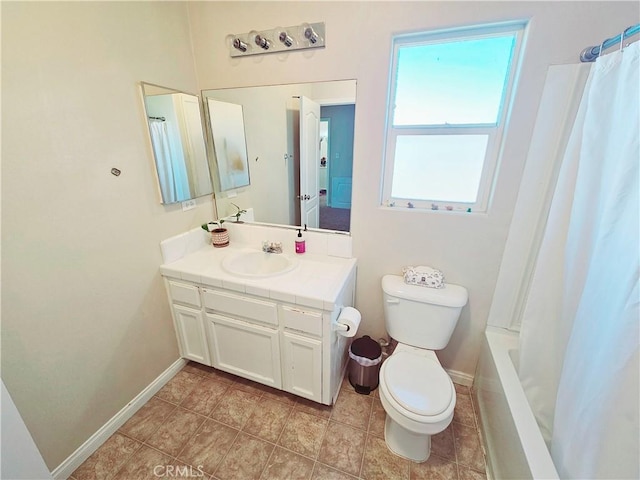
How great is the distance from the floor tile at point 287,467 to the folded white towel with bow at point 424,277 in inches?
41.7

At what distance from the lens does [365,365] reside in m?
1.60

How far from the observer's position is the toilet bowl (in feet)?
3.67

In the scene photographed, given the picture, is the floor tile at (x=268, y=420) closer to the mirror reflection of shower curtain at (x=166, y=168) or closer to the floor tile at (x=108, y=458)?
the floor tile at (x=108, y=458)

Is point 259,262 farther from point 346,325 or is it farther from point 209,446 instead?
point 209,446

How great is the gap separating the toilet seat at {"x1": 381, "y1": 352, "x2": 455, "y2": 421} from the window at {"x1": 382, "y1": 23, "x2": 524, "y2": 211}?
85cm

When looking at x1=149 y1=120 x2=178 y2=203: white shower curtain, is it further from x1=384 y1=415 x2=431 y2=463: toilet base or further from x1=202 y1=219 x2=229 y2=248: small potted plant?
x1=384 y1=415 x2=431 y2=463: toilet base

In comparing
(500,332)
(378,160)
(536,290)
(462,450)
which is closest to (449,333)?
(500,332)

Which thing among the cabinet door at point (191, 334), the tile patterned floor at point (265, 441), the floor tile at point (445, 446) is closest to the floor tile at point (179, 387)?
the tile patterned floor at point (265, 441)

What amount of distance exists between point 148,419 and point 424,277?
5.82ft

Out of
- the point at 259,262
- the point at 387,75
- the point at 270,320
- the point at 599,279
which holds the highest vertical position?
the point at 387,75

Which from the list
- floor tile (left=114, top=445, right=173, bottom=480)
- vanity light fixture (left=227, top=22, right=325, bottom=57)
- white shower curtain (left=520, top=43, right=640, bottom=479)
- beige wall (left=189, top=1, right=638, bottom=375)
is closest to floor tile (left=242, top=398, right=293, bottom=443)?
floor tile (left=114, top=445, right=173, bottom=480)

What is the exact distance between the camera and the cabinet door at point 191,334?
1606 mm

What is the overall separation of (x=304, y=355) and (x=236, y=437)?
577mm

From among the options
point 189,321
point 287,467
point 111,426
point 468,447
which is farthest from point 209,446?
point 468,447
